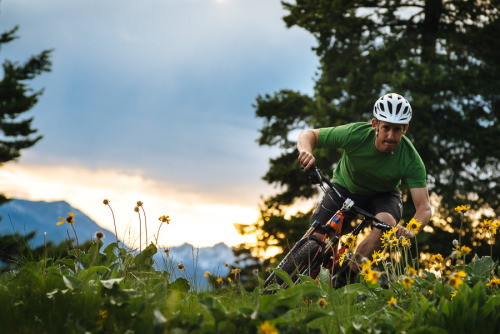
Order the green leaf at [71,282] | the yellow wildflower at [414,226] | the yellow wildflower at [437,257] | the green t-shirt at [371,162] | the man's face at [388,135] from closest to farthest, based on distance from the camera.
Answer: the green leaf at [71,282]
the yellow wildflower at [437,257]
the yellow wildflower at [414,226]
the man's face at [388,135]
the green t-shirt at [371,162]

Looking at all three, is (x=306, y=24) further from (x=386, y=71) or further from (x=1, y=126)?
(x=1, y=126)

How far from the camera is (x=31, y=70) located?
28750 millimetres

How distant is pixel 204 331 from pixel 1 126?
29.1 meters

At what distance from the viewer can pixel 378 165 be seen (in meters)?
5.25

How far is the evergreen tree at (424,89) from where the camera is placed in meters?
16.0

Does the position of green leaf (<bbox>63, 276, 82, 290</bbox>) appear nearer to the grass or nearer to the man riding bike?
the grass

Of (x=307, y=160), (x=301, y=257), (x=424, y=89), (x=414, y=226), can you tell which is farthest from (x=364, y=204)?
(x=424, y=89)

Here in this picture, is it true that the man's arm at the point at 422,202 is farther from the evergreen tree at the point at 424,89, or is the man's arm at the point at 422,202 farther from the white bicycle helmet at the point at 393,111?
the evergreen tree at the point at 424,89

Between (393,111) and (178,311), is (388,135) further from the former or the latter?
(178,311)

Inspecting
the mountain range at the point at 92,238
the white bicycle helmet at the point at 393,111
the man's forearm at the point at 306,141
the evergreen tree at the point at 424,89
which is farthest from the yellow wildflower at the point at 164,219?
the evergreen tree at the point at 424,89

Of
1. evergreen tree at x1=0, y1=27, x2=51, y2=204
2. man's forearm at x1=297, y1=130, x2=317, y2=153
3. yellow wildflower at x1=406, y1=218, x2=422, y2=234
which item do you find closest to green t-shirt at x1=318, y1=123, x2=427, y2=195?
man's forearm at x1=297, y1=130, x2=317, y2=153

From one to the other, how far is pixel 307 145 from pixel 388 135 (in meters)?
0.85

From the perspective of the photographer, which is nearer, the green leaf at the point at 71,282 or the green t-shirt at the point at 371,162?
the green leaf at the point at 71,282

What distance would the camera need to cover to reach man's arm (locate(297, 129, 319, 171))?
4.49 meters
